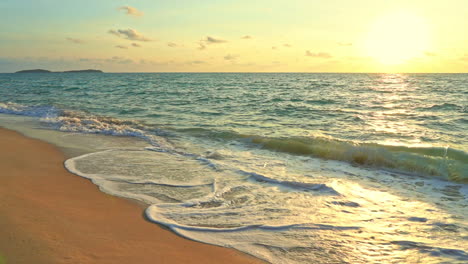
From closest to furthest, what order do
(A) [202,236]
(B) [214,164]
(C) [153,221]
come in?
(A) [202,236], (C) [153,221], (B) [214,164]

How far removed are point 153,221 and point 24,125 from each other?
469 inches

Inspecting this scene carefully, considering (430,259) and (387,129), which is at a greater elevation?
(387,129)

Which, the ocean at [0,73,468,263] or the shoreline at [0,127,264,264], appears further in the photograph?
the ocean at [0,73,468,263]

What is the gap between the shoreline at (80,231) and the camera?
345 centimetres

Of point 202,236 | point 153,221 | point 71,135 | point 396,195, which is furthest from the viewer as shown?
point 71,135

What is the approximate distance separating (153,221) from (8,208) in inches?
74.1

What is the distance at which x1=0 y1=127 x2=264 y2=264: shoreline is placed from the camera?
3.45m

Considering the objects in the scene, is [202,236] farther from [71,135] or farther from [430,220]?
[71,135]

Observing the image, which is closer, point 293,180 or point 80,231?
point 80,231

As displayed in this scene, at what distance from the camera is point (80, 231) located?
158 inches

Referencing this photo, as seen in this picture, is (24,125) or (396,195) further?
(24,125)

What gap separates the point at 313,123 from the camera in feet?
48.3

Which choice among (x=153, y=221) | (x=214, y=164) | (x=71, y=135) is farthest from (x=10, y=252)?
(x=71, y=135)

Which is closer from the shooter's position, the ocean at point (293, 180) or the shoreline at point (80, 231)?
the shoreline at point (80, 231)
